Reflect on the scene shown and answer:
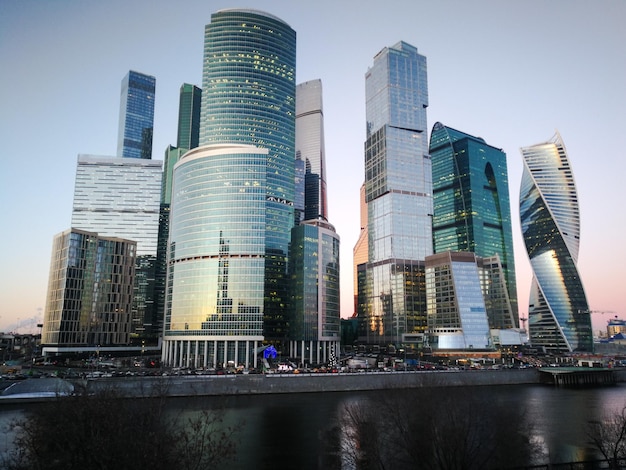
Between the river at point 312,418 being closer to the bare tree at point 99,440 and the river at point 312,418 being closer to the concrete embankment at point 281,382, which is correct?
the concrete embankment at point 281,382

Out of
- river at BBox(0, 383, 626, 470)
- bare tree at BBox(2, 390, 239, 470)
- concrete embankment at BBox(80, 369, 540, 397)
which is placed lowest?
river at BBox(0, 383, 626, 470)

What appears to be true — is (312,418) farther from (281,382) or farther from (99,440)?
(99,440)

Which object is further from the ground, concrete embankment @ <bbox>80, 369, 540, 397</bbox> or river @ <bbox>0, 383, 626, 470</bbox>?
concrete embankment @ <bbox>80, 369, 540, 397</bbox>

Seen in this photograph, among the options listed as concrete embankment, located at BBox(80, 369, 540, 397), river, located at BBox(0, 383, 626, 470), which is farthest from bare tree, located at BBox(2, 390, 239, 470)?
concrete embankment, located at BBox(80, 369, 540, 397)

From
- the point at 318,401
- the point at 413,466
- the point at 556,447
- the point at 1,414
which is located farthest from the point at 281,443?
the point at 1,414

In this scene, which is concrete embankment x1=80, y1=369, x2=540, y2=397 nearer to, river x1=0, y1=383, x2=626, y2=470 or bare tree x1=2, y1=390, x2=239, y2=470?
river x1=0, y1=383, x2=626, y2=470

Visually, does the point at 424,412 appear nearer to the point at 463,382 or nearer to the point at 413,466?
the point at 413,466

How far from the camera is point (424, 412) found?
2287 inches

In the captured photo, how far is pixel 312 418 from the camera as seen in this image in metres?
102

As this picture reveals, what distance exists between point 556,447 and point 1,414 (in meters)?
105

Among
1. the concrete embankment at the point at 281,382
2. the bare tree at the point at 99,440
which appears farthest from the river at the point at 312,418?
the bare tree at the point at 99,440

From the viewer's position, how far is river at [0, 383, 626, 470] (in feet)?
235

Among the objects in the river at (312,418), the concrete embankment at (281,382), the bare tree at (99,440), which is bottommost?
the river at (312,418)

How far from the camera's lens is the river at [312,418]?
7169cm
